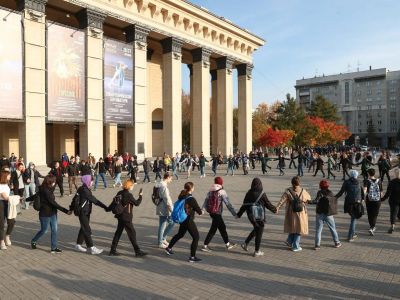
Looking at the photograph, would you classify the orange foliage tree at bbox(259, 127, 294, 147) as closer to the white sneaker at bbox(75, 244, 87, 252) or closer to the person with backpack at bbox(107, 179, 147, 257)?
the white sneaker at bbox(75, 244, 87, 252)

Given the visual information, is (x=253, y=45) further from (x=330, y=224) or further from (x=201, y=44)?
(x=330, y=224)

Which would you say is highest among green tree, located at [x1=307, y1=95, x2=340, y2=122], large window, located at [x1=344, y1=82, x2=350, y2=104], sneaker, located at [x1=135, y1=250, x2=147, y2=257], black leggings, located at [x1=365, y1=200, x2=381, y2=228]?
large window, located at [x1=344, y1=82, x2=350, y2=104]

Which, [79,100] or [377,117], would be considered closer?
[79,100]

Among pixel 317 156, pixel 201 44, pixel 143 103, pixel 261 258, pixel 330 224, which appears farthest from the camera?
pixel 201 44

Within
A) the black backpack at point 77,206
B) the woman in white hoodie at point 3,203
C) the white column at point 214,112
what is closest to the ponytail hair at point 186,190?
the black backpack at point 77,206

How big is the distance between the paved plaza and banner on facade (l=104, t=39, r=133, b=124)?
60.4 feet

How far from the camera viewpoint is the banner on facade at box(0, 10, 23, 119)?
20.8 metres

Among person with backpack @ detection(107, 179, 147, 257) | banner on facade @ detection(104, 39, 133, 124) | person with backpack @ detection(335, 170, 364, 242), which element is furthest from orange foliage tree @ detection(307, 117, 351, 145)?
person with backpack @ detection(107, 179, 147, 257)

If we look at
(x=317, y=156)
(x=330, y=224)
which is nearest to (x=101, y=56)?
(x=317, y=156)

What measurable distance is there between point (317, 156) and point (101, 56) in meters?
15.5

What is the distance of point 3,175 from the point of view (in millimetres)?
8055

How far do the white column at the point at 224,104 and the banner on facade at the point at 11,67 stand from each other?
21.5m

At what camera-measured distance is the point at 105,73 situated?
26547 mm

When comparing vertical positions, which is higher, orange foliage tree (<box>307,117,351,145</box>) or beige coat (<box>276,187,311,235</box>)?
orange foliage tree (<box>307,117,351,145</box>)
